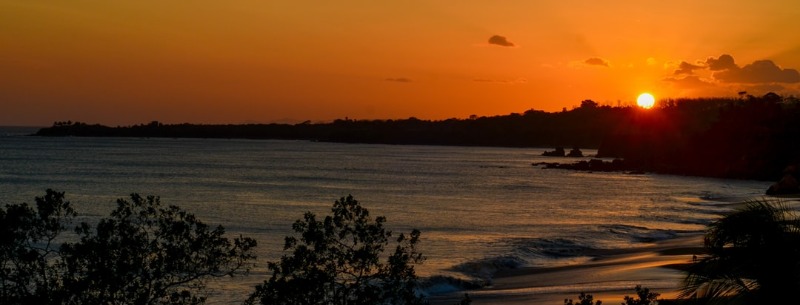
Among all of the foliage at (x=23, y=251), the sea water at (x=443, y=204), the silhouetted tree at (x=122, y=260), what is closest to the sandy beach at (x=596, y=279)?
the sea water at (x=443, y=204)

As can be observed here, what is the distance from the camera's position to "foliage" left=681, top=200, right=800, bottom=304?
816cm

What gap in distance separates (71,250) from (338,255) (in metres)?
3.31

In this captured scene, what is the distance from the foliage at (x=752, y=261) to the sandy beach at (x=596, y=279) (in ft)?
26.2

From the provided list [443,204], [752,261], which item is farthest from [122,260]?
[443,204]

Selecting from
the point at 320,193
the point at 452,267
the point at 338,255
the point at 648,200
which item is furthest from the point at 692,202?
the point at 338,255

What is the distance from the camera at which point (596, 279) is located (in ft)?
69.3

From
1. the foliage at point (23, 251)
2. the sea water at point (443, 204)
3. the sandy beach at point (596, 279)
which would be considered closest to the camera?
the foliage at point (23, 251)

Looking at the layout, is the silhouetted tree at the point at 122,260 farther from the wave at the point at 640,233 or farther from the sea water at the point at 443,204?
the wave at the point at 640,233

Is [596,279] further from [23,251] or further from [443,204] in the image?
[443,204]

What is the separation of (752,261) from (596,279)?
1310 cm

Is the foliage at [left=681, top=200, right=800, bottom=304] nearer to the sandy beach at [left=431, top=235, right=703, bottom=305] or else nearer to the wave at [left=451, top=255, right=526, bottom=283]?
the sandy beach at [left=431, top=235, right=703, bottom=305]

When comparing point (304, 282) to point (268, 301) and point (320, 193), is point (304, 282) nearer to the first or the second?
point (268, 301)

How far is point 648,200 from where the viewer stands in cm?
5481

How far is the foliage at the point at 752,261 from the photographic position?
26.8ft
